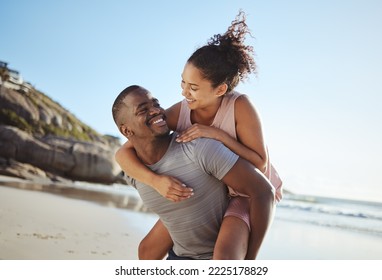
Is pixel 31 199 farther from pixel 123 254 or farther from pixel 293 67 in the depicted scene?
pixel 293 67

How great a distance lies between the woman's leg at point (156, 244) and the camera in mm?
1990

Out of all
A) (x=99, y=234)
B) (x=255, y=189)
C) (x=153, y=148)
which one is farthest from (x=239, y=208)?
(x=99, y=234)

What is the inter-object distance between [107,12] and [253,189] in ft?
8.90

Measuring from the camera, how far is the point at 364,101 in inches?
188

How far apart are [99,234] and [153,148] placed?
288 centimetres

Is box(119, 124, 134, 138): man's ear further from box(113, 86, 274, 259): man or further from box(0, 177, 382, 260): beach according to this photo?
box(0, 177, 382, 260): beach

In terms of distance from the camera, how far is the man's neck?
169 cm

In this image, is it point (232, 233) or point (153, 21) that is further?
point (153, 21)

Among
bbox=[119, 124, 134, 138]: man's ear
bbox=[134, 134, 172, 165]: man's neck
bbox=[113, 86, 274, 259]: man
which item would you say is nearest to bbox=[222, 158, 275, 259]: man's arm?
bbox=[113, 86, 274, 259]: man

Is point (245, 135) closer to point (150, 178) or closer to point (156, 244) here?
point (150, 178)

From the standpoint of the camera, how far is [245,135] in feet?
5.64

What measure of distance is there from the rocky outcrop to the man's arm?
7.42 m

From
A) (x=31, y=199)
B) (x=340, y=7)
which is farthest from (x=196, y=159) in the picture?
(x=31, y=199)

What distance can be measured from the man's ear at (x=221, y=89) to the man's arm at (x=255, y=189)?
0.93ft
